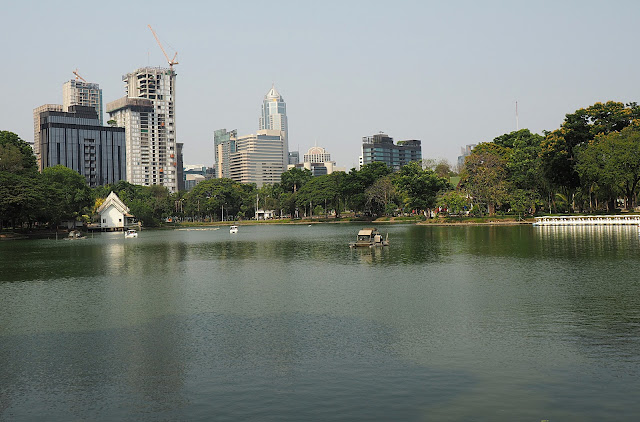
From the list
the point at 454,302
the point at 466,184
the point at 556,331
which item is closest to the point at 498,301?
the point at 454,302

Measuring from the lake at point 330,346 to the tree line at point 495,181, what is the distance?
50602 millimetres

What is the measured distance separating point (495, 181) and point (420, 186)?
50.1ft

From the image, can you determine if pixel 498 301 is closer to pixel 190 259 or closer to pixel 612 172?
pixel 190 259

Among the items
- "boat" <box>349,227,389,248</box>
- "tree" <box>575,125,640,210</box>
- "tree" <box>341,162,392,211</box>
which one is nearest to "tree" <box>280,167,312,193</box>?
"tree" <box>341,162,392,211</box>

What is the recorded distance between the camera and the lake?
12250 mm

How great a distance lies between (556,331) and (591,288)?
9801 millimetres

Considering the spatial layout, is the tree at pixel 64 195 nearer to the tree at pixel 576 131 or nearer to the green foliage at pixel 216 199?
the green foliage at pixel 216 199

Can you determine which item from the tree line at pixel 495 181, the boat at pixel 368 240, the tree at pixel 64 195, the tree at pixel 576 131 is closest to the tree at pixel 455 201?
the tree line at pixel 495 181

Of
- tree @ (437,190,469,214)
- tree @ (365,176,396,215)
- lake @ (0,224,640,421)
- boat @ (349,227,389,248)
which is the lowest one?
lake @ (0,224,640,421)

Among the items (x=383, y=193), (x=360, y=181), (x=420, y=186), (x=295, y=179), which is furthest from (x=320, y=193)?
(x=420, y=186)

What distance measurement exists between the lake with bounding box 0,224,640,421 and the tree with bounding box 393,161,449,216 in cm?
7157

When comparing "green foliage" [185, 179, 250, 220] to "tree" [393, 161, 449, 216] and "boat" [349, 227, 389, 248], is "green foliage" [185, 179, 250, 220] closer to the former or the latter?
"tree" [393, 161, 449, 216]

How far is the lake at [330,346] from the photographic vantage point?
40.2ft

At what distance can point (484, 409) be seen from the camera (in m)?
11.8
